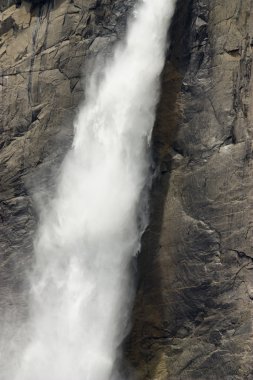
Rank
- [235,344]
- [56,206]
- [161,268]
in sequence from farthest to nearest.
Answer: [56,206]
[161,268]
[235,344]

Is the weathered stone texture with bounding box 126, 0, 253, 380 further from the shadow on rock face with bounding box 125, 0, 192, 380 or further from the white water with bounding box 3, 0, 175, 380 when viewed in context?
the white water with bounding box 3, 0, 175, 380

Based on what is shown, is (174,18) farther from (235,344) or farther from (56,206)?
(235,344)

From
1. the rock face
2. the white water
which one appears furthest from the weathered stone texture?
the white water

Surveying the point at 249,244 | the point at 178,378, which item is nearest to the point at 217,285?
the point at 249,244

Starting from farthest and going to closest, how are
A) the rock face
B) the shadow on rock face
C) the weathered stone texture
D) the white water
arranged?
the white water
the shadow on rock face
the rock face
the weathered stone texture

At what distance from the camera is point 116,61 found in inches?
886

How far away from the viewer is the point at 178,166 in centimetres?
2111

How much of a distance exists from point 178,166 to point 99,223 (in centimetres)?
367

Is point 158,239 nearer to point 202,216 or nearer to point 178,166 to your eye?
point 202,216

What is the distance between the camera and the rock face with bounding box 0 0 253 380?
65.2 feet

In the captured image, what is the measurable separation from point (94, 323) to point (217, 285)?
190 inches

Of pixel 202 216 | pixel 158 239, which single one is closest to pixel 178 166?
pixel 202 216

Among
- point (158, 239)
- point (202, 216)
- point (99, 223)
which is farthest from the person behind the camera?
point (99, 223)

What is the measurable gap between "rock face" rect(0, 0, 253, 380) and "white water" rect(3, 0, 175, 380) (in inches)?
22.1
